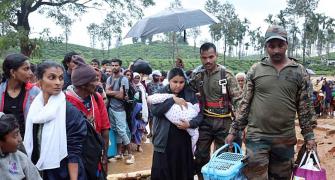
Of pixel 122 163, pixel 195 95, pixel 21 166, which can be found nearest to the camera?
pixel 21 166

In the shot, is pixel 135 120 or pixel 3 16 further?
pixel 3 16

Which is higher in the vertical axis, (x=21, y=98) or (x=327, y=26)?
(x=327, y=26)

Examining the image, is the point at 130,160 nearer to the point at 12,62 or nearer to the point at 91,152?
the point at 12,62

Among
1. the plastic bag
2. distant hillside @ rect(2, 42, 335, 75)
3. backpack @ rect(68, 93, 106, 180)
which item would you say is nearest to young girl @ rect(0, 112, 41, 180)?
backpack @ rect(68, 93, 106, 180)

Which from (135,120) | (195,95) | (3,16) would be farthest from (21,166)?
(3,16)

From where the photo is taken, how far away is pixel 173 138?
4.14 metres

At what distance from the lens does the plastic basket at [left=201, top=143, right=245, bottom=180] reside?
3.24 meters

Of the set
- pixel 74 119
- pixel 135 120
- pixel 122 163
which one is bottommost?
pixel 122 163

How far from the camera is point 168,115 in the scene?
4066 mm

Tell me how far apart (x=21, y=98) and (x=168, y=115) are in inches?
56.4

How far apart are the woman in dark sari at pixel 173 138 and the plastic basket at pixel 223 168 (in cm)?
66

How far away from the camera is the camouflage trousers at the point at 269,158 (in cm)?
364

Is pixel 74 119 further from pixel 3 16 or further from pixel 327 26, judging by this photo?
pixel 327 26

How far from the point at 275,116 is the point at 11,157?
2.30 m
